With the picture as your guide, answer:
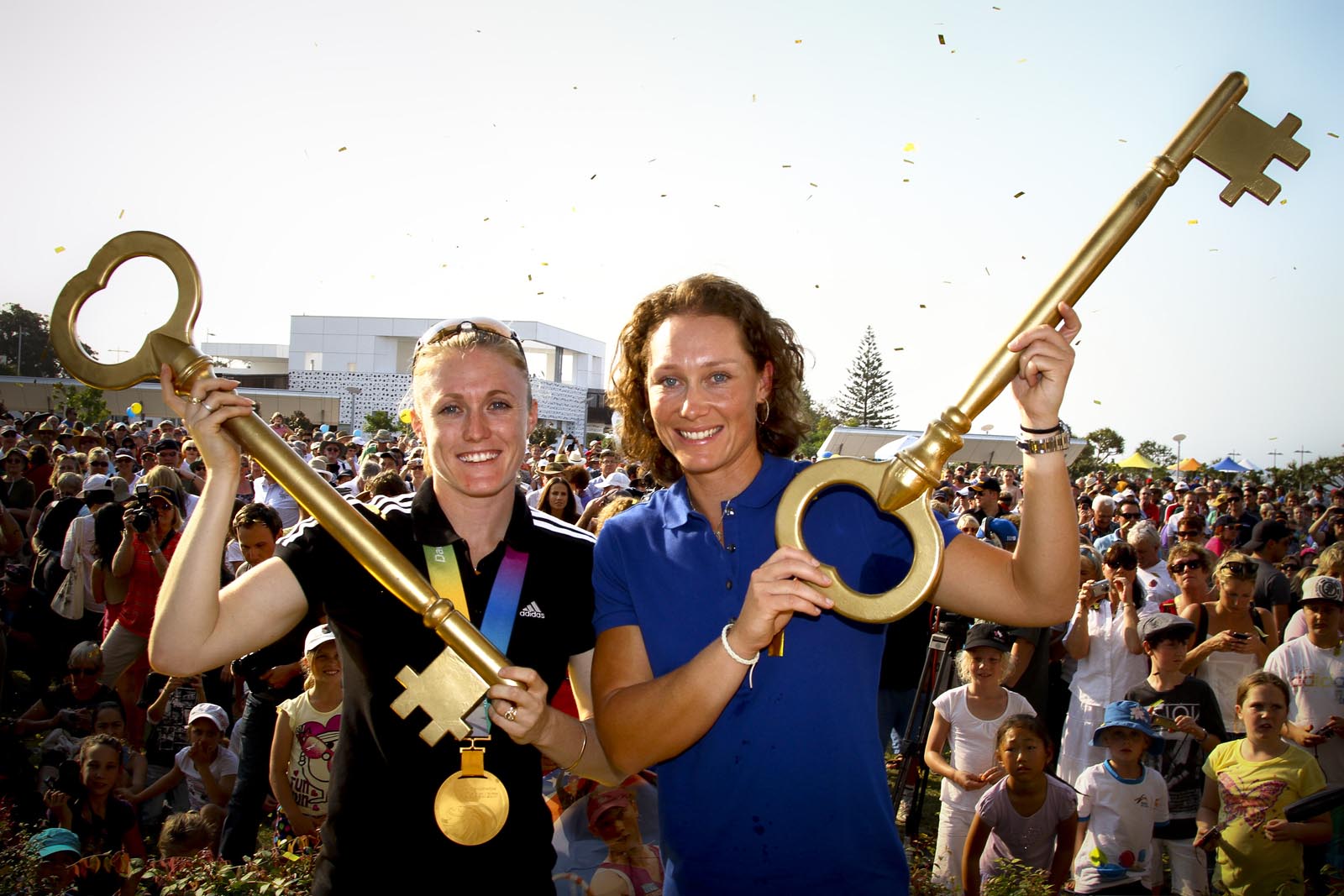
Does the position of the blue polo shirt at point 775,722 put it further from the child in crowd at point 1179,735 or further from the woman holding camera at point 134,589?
the woman holding camera at point 134,589

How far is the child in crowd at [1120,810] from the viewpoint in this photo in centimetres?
468

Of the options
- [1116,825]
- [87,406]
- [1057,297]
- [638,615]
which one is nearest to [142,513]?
[638,615]

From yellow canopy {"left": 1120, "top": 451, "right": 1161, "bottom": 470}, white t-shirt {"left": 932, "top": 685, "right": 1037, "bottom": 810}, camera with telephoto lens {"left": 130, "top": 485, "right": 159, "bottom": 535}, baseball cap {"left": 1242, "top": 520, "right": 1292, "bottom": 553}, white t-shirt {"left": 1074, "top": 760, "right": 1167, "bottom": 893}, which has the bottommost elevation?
white t-shirt {"left": 1074, "top": 760, "right": 1167, "bottom": 893}

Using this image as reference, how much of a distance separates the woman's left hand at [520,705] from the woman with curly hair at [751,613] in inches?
5.8

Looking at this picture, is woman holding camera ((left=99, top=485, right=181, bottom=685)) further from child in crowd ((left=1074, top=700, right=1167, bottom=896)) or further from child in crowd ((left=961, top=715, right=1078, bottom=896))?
child in crowd ((left=1074, top=700, right=1167, bottom=896))

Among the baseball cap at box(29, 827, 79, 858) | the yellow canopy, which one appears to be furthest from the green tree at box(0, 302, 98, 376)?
the baseball cap at box(29, 827, 79, 858)

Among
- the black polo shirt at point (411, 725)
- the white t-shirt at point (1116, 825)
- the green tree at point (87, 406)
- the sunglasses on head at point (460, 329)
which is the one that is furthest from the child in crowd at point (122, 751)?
the green tree at point (87, 406)

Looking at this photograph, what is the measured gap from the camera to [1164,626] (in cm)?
554

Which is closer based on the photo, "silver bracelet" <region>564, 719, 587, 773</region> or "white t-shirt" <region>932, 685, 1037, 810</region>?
"silver bracelet" <region>564, 719, 587, 773</region>

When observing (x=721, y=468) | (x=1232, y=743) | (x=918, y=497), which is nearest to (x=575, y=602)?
(x=721, y=468)

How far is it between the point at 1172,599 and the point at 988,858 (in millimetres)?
3750

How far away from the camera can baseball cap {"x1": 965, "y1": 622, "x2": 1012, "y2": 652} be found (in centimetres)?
542

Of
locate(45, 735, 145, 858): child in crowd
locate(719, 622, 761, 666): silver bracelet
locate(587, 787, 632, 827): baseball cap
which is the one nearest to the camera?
locate(719, 622, 761, 666): silver bracelet

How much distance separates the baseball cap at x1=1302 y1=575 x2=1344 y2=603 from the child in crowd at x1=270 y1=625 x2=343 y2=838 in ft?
18.7
